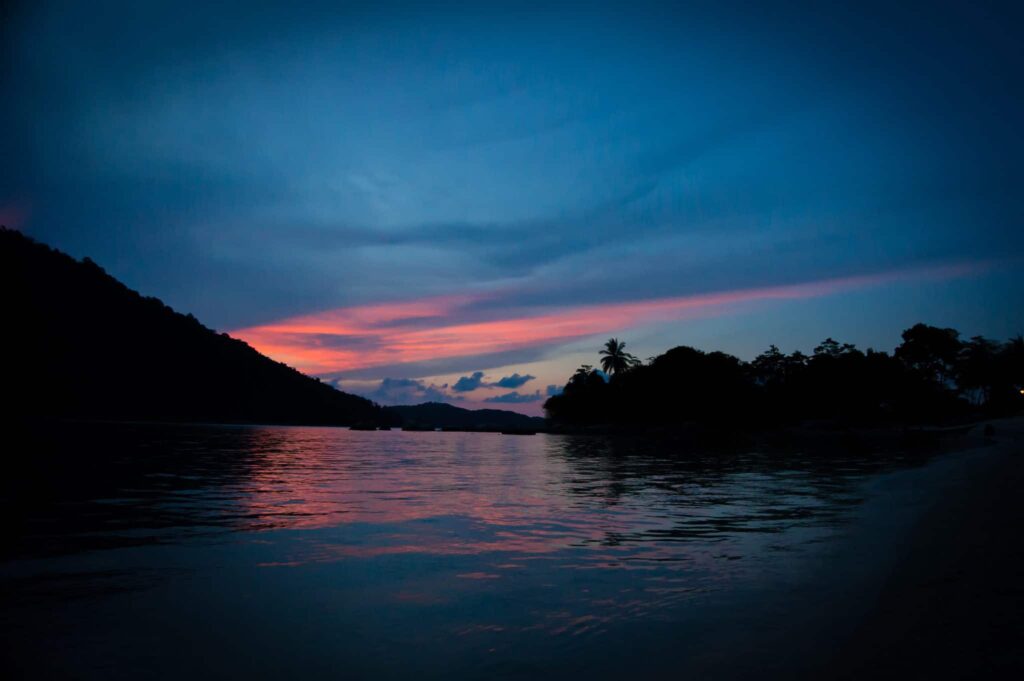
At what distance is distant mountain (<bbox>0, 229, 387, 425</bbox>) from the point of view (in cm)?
10581

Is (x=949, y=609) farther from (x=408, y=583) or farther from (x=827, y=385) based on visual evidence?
(x=827, y=385)

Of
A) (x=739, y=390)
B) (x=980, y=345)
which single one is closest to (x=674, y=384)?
(x=739, y=390)

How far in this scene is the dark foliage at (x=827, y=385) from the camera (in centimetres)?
10544

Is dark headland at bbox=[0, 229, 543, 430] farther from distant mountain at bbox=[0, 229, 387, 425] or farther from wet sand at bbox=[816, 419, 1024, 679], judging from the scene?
wet sand at bbox=[816, 419, 1024, 679]

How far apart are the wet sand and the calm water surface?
2.10ft

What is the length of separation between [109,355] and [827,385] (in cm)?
16922

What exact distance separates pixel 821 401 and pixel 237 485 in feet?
385

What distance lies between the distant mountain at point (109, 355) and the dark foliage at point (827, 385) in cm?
10913

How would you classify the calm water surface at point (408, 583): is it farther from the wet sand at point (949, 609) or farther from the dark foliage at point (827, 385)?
the dark foliage at point (827, 385)

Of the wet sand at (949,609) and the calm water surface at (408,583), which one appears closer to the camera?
the wet sand at (949,609)

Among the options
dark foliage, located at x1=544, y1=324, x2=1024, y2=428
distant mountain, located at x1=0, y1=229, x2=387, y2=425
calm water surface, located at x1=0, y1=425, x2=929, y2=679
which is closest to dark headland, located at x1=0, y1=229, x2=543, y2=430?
distant mountain, located at x1=0, y1=229, x2=387, y2=425

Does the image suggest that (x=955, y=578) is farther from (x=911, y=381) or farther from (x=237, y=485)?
(x=911, y=381)

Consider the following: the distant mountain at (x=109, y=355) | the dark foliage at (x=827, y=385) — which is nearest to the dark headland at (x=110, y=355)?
the distant mountain at (x=109, y=355)

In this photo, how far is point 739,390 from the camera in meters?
121
